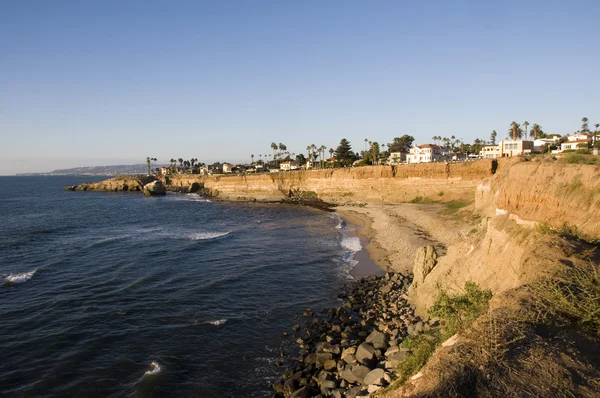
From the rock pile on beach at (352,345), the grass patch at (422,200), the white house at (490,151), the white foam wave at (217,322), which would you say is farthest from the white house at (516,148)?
the white foam wave at (217,322)

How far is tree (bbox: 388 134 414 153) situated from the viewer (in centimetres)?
13176

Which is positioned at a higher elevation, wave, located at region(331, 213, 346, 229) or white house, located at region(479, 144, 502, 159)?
white house, located at region(479, 144, 502, 159)

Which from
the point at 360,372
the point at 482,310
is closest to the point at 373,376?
the point at 360,372

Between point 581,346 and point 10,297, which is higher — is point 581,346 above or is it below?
above

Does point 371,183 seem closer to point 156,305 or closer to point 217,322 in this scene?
point 156,305

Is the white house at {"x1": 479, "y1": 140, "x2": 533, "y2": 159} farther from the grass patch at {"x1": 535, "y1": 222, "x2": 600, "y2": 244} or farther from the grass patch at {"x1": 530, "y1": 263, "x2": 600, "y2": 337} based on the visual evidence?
the grass patch at {"x1": 530, "y1": 263, "x2": 600, "y2": 337}

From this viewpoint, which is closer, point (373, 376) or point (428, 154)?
point (373, 376)

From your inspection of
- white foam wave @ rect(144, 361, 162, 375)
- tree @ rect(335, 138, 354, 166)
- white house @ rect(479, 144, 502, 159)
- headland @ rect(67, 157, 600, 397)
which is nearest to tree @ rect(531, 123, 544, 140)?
white house @ rect(479, 144, 502, 159)

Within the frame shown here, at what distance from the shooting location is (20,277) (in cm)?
2731

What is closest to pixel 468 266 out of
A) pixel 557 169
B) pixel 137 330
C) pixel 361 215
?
pixel 557 169

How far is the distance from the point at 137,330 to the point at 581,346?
18.8 meters

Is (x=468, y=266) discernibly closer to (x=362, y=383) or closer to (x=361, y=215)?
(x=362, y=383)

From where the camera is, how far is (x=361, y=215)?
54344 millimetres

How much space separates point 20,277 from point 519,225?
1329 inches
